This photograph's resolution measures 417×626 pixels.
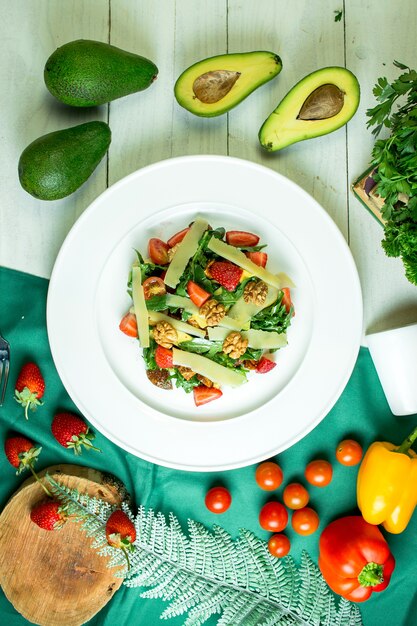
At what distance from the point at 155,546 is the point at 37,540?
34 centimetres

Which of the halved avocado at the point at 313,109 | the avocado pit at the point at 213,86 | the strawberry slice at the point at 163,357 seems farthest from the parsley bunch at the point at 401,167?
the strawberry slice at the point at 163,357

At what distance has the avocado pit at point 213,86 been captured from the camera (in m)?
1.74

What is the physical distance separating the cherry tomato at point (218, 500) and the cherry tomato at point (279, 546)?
172 millimetres

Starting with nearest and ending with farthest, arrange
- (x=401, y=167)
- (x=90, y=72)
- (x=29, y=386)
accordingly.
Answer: (x=401, y=167) → (x=90, y=72) → (x=29, y=386)

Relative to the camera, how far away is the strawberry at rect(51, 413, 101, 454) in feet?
5.88

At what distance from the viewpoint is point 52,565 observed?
6.01 feet

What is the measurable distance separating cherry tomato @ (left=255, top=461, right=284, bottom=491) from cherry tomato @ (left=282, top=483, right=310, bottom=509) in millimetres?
39

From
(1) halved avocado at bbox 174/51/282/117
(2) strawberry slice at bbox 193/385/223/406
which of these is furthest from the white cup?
(1) halved avocado at bbox 174/51/282/117

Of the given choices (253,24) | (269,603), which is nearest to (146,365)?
(269,603)

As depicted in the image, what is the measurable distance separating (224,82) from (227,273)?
526 mm

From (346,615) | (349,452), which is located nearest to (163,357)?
(349,452)

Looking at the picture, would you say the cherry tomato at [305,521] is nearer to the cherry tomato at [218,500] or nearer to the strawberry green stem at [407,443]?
the cherry tomato at [218,500]

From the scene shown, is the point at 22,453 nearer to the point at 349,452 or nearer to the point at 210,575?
the point at 210,575

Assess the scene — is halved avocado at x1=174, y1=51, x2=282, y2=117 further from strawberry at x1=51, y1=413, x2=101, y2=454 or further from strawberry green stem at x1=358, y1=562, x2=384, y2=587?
strawberry green stem at x1=358, y1=562, x2=384, y2=587
